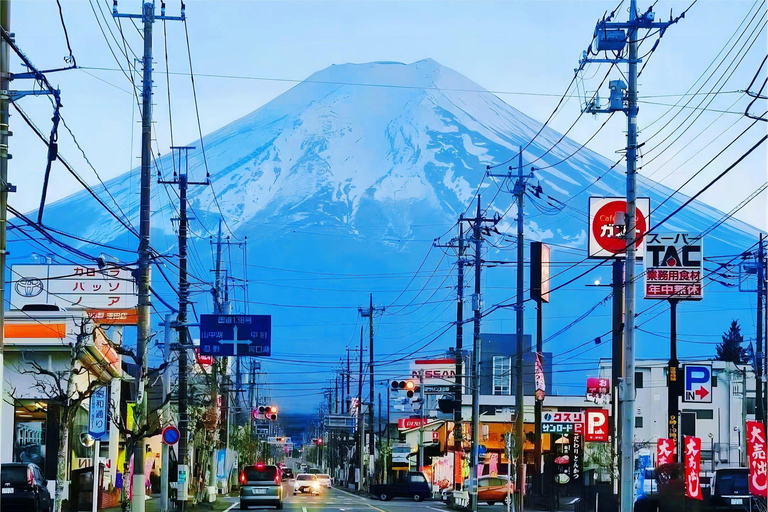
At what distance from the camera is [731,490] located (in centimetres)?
3566

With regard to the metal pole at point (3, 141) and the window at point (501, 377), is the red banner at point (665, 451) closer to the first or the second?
the metal pole at point (3, 141)

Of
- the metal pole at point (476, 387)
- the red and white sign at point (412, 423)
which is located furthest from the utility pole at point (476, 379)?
the red and white sign at point (412, 423)

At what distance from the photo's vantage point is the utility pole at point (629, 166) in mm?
28984

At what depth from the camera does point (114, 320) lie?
64500 mm

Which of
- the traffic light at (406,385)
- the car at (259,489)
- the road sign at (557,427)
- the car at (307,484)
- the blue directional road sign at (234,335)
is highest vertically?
the blue directional road sign at (234,335)

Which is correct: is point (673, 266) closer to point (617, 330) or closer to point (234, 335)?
point (617, 330)

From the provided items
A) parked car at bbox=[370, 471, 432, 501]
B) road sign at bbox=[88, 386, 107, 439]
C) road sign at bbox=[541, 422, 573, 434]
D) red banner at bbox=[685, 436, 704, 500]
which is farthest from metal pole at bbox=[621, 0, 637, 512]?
parked car at bbox=[370, 471, 432, 501]

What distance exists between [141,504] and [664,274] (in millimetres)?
19533

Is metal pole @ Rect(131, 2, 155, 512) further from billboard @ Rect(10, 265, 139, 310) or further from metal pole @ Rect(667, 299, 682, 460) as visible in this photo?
billboard @ Rect(10, 265, 139, 310)

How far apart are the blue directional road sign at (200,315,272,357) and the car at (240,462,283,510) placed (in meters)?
6.12

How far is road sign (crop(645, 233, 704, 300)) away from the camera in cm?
4028

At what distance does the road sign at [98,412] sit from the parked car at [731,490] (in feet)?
57.3

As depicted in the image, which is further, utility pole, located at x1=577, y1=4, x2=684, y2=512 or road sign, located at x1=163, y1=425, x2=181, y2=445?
road sign, located at x1=163, y1=425, x2=181, y2=445

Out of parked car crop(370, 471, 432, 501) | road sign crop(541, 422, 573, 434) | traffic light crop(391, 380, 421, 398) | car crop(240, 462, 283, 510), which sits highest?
traffic light crop(391, 380, 421, 398)
